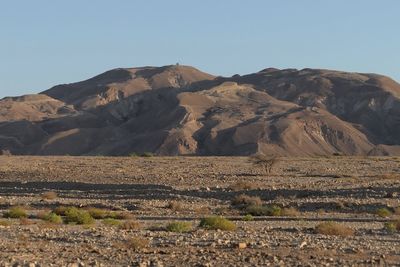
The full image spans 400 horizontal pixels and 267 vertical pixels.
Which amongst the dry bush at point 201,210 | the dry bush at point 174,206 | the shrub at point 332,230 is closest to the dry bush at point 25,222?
the dry bush at point 201,210

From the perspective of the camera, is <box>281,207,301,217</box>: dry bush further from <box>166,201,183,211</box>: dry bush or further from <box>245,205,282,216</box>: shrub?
<box>166,201,183,211</box>: dry bush

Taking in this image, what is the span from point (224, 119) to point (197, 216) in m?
100

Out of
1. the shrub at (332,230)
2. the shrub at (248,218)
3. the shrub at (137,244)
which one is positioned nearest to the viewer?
the shrub at (137,244)

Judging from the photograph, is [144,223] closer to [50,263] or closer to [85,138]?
[50,263]

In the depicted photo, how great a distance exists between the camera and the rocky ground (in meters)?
17.0

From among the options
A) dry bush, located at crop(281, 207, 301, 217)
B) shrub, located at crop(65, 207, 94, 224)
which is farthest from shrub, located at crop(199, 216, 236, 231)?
dry bush, located at crop(281, 207, 301, 217)

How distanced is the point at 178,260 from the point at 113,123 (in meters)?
134

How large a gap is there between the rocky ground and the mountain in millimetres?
48425

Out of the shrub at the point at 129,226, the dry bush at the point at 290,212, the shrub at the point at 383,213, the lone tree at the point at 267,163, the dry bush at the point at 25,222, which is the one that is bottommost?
the lone tree at the point at 267,163

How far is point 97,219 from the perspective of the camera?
29.5 m

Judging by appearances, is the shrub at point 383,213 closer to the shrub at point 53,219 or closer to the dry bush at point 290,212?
the dry bush at point 290,212

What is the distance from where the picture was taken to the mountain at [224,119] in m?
119

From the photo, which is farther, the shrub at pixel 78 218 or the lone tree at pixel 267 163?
the lone tree at pixel 267 163

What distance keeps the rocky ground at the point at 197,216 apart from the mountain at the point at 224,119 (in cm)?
4843
